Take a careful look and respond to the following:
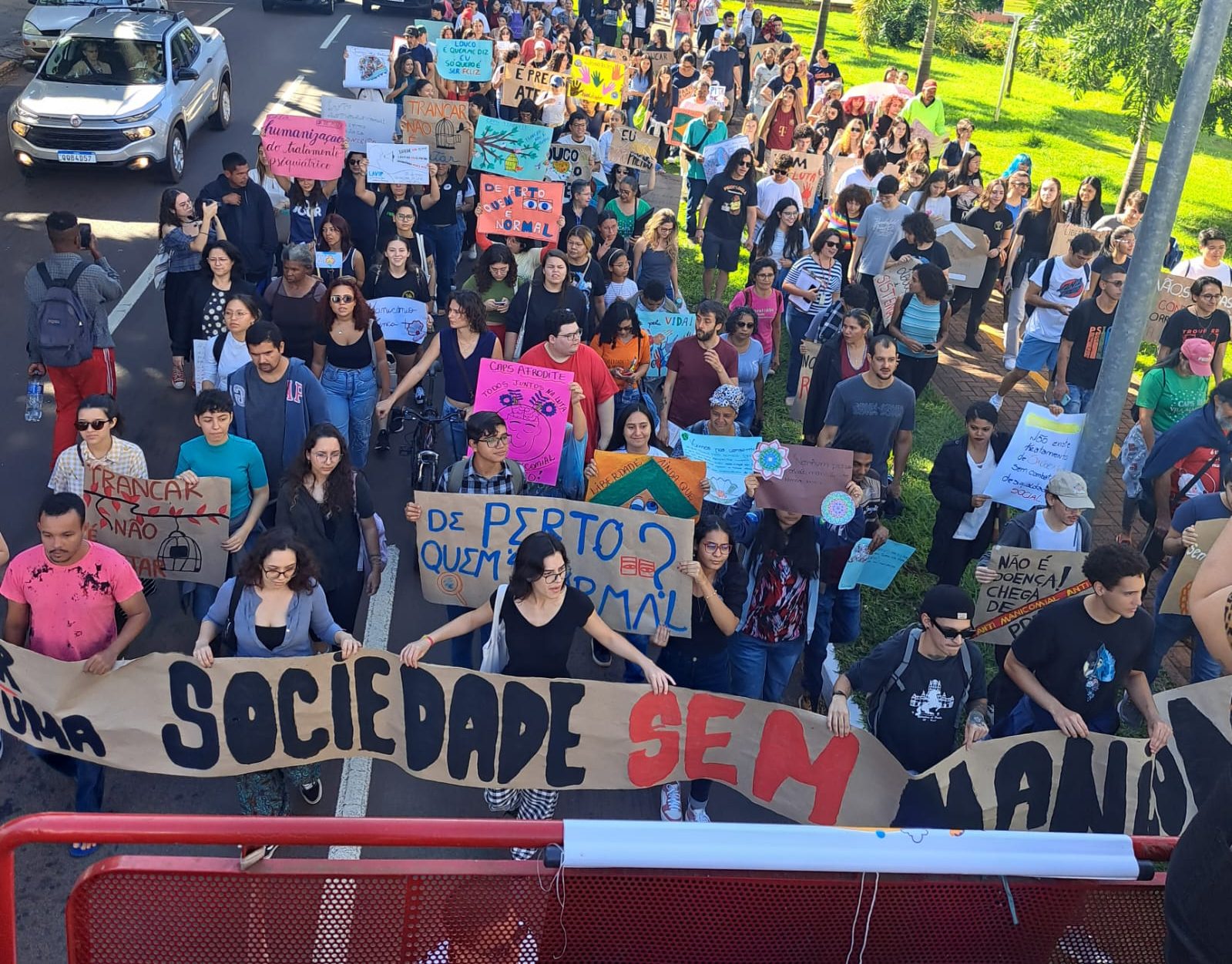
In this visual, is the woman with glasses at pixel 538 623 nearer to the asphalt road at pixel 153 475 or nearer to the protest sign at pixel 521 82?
the asphalt road at pixel 153 475

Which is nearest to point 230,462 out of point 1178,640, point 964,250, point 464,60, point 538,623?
point 538,623

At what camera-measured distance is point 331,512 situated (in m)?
6.17

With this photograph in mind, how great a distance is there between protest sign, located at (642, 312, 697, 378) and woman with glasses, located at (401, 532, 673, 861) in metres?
4.12

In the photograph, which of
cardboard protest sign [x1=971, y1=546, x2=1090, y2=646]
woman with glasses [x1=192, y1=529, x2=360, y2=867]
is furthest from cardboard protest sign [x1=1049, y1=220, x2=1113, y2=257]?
woman with glasses [x1=192, y1=529, x2=360, y2=867]

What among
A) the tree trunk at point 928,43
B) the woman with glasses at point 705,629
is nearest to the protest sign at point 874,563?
the woman with glasses at point 705,629

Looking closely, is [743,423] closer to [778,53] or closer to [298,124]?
[298,124]

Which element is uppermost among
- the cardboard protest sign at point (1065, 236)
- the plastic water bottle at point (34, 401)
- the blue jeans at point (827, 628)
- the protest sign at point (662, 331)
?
the cardboard protest sign at point (1065, 236)

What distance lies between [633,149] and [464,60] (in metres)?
3.58

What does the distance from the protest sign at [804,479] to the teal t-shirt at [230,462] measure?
9.34 feet

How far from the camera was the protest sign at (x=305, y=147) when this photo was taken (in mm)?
11062

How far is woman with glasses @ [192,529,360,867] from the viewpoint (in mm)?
5340

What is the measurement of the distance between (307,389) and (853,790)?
4018 mm

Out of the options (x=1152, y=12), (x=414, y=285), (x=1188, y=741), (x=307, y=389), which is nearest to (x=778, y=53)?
(x=1152, y=12)

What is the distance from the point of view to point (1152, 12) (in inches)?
648
